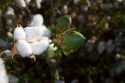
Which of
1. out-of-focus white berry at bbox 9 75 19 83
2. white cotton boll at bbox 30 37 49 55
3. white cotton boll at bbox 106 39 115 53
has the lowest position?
white cotton boll at bbox 106 39 115 53

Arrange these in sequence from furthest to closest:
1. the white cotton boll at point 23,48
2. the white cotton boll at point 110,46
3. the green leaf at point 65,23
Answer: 1. the white cotton boll at point 110,46
2. the green leaf at point 65,23
3. the white cotton boll at point 23,48

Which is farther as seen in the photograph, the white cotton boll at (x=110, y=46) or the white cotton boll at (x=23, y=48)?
the white cotton boll at (x=110, y=46)

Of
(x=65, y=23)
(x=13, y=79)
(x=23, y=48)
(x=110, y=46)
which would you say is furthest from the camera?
(x=110, y=46)

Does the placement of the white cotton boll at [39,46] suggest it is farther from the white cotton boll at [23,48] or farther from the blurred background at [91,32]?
the blurred background at [91,32]

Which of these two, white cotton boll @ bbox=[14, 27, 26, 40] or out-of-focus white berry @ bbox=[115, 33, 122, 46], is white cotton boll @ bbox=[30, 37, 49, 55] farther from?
out-of-focus white berry @ bbox=[115, 33, 122, 46]

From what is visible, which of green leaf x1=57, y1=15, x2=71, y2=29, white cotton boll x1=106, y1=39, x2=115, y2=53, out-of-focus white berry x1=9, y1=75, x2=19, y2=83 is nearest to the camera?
green leaf x1=57, y1=15, x2=71, y2=29

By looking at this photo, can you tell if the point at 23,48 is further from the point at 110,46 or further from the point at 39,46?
the point at 110,46

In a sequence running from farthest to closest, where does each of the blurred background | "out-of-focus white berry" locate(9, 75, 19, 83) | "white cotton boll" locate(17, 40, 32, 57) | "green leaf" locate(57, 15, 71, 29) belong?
the blurred background
"out-of-focus white berry" locate(9, 75, 19, 83)
"green leaf" locate(57, 15, 71, 29)
"white cotton boll" locate(17, 40, 32, 57)

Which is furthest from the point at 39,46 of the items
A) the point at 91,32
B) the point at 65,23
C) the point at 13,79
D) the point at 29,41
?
the point at 91,32

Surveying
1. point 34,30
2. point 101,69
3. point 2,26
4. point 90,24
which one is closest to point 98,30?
point 90,24

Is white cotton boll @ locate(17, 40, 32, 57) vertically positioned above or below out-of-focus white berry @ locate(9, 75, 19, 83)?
above

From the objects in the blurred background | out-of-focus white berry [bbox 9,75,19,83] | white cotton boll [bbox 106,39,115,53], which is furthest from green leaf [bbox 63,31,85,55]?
white cotton boll [bbox 106,39,115,53]

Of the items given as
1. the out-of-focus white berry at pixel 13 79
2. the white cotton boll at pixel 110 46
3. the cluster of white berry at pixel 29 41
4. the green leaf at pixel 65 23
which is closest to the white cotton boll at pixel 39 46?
the cluster of white berry at pixel 29 41
